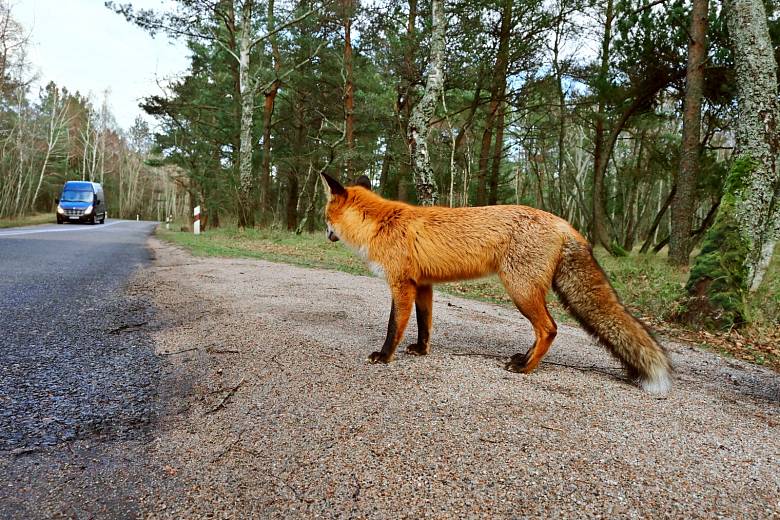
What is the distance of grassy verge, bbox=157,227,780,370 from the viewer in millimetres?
4884

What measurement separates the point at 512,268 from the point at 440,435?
143cm

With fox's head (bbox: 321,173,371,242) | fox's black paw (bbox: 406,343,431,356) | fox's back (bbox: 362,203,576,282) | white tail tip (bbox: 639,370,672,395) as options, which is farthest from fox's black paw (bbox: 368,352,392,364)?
white tail tip (bbox: 639,370,672,395)

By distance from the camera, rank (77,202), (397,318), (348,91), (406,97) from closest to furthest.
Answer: (397,318), (406,97), (348,91), (77,202)

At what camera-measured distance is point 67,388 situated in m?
2.41

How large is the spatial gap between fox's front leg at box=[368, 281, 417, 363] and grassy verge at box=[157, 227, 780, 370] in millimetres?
3743

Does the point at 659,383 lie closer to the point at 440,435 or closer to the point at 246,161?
the point at 440,435

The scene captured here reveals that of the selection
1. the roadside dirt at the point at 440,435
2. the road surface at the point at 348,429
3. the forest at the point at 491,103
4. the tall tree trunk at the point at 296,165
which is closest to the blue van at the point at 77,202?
the forest at the point at 491,103

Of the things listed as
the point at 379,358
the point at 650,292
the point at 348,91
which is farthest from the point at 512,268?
the point at 348,91

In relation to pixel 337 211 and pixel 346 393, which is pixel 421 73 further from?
pixel 346 393

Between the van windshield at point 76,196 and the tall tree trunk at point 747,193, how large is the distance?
3203 cm

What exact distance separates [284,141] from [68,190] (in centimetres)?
1403

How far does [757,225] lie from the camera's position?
5715 mm

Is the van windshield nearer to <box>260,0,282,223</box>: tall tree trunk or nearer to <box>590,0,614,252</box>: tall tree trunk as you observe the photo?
<box>260,0,282,223</box>: tall tree trunk

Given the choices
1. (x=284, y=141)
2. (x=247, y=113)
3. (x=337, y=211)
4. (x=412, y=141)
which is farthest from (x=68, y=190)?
(x=337, y=211)
